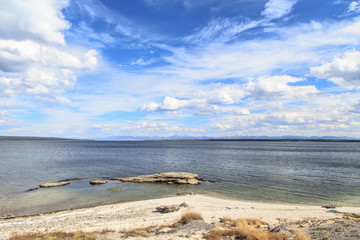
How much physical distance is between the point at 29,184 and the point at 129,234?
1345 inches

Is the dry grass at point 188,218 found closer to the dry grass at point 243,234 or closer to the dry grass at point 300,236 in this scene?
the dry grass at point 243,234

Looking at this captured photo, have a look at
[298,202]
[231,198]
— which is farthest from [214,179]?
[298,202]

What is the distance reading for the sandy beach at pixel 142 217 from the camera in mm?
18125

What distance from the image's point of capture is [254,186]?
38250 mm

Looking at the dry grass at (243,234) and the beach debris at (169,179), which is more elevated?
the dry grass at (243,234)

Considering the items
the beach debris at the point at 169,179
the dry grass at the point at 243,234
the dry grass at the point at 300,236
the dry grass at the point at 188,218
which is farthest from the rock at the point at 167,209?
the beach debris at the point at 169,179

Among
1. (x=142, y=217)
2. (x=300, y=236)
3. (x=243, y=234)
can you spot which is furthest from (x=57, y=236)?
(x=300, y=236)

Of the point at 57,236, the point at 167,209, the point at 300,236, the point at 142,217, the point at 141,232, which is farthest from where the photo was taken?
the point at 167,209

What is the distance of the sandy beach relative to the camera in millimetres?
18125

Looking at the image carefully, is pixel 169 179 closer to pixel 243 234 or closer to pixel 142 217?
pixel 142 217

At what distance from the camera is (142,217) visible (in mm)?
21203

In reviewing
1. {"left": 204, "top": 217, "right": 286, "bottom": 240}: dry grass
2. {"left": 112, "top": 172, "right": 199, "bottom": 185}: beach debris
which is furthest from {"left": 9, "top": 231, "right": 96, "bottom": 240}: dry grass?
→ {"left": 112, "top": 172, "right": 199, "bottom": 185}: beach debris

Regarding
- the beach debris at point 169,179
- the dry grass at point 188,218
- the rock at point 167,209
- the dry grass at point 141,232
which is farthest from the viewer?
the beach debris at point 169,179

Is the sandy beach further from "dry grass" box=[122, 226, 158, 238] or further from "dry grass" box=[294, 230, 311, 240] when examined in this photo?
"dry grass" box=[294, 230, 311, 240]
